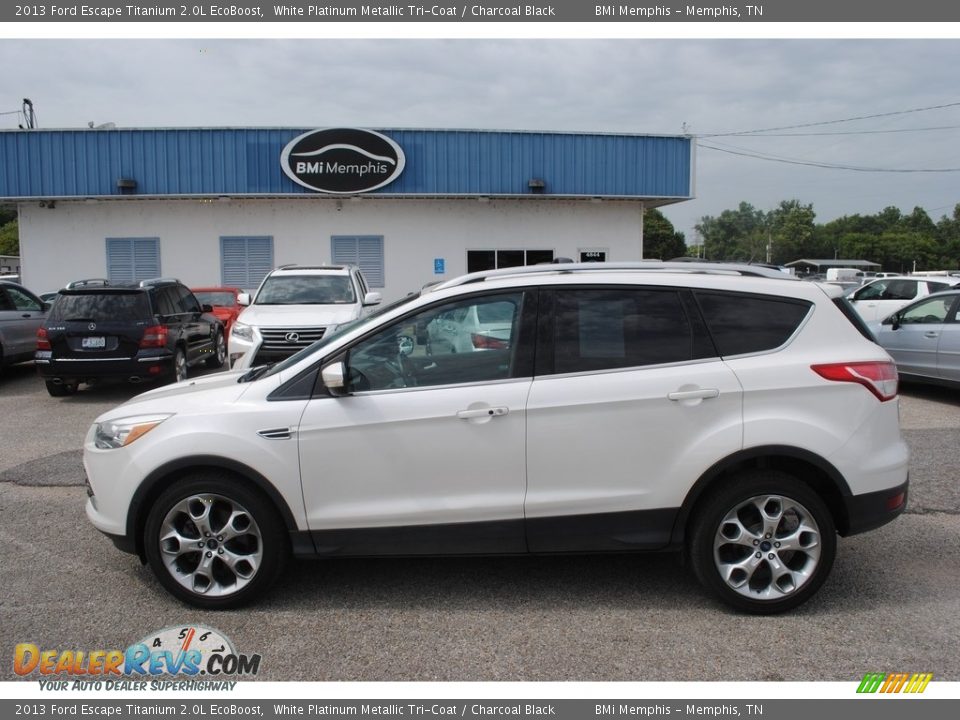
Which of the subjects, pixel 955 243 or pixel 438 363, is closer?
pixel 438 363

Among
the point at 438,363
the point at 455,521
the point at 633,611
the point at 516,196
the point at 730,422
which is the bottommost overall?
the point at 633,611

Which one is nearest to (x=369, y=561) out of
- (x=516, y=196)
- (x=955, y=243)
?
(x=516, y=196)

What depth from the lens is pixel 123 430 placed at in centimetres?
403

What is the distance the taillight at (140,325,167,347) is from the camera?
1052cm

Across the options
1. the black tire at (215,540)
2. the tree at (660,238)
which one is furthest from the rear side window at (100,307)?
the tree at (660,238)

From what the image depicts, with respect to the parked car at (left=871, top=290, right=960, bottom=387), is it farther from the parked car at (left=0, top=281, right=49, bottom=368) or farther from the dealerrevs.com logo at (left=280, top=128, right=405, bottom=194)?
the parked car at (left=0, top=281, right=49, bottom=368)

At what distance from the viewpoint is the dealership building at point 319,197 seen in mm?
19266

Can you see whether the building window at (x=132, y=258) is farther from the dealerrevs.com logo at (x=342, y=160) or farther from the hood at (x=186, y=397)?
the hood at (x=186, y=397)

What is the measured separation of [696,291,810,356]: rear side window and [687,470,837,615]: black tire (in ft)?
2.23

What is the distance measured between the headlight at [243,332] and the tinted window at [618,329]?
7195mm

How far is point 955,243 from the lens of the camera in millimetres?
99750

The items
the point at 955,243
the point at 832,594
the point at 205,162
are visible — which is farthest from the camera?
the point at 955,243

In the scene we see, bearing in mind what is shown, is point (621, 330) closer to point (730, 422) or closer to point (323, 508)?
point (730, 422)

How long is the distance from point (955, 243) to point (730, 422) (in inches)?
4561
